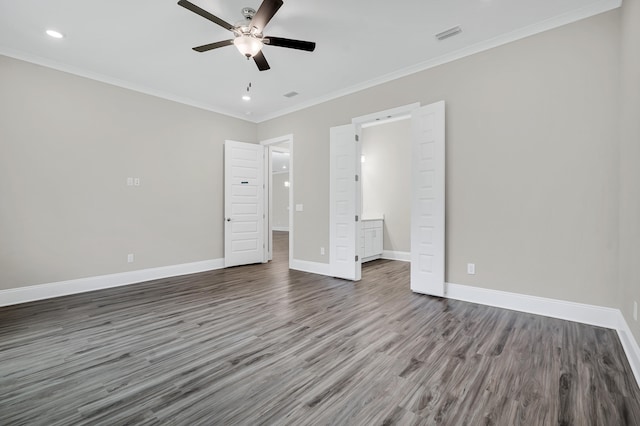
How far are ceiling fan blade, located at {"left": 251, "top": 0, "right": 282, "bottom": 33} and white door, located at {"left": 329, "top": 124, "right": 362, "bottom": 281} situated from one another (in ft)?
7.83

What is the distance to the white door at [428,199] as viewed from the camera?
3.76 m

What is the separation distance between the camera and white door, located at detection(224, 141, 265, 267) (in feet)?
18.9

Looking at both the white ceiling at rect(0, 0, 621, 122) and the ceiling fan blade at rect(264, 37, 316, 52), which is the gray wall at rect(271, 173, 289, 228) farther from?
the ceiling fan blade at rect(264, 37, 316, 52)

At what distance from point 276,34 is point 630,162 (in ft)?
11.7

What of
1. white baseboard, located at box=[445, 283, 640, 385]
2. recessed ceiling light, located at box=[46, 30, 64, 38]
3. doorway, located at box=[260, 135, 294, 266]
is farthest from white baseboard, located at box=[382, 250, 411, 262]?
recessed ceiling light, located at box=[46, 30, 64, 38]

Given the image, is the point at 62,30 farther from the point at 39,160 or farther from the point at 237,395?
the point at 237,395

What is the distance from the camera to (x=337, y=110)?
501cm

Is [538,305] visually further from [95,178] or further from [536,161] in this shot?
[95,178]

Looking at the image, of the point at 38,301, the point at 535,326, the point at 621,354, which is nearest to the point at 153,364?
the point at 38,301

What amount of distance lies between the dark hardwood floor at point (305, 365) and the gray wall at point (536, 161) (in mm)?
552

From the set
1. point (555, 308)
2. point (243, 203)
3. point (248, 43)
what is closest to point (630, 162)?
point (555, 308)

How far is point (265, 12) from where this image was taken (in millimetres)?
2479

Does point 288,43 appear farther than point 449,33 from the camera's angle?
No

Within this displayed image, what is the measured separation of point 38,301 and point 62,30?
10.8 feet
